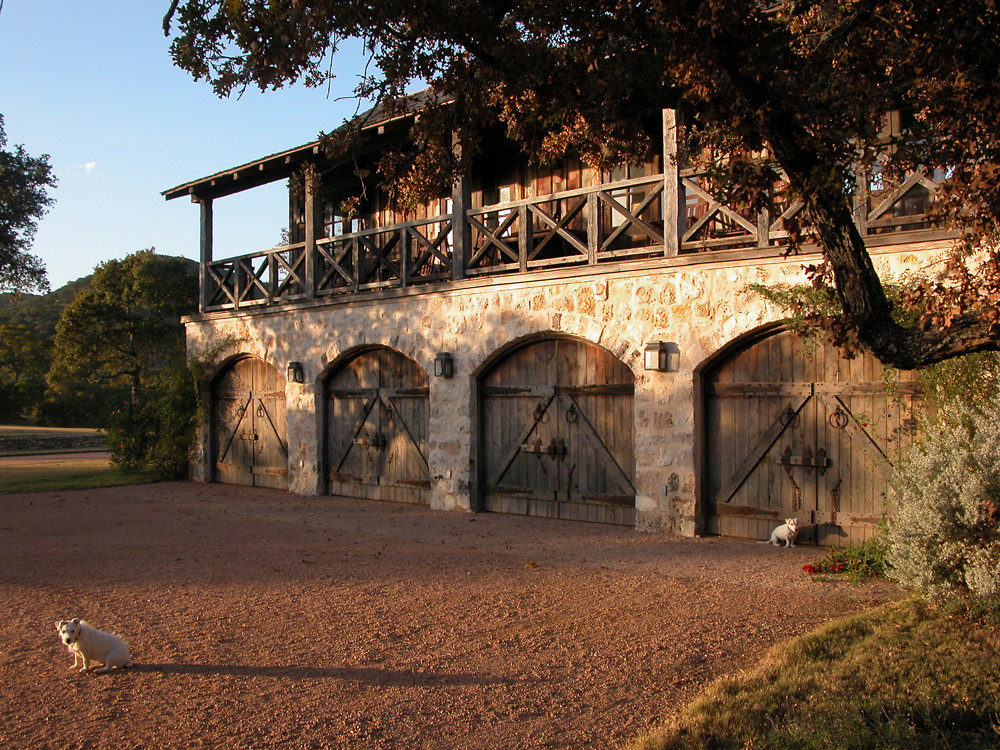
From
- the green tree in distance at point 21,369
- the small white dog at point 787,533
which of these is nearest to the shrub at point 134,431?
the small white dog at point 787,533

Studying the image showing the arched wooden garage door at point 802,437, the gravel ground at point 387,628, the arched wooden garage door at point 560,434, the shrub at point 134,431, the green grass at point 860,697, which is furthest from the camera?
the shrub at point 134,431

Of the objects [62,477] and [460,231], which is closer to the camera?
[460,231]

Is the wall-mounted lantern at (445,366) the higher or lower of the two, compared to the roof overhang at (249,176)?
lower

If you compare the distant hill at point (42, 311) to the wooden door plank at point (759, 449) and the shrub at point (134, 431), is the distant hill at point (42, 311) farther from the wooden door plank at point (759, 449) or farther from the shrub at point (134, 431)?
the wooden door plank at point (759, 449)

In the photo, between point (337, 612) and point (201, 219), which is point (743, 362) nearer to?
point (337, 612)

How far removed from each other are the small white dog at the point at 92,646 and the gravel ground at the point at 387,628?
0.09 metres

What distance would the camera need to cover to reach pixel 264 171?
42.6 ft

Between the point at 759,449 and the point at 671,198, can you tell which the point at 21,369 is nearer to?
the point at 671,198

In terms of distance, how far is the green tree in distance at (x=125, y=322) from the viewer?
31.8 metres

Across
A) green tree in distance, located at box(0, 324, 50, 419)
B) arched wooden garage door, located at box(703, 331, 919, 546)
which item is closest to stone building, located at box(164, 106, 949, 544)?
arched wooden garage door, located at box(703, 331, 919, 546)

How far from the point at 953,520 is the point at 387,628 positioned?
359cm

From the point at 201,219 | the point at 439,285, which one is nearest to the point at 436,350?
the point at 439,285

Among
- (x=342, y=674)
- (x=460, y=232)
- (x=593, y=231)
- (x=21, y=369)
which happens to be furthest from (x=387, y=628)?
(x=21, y=369)

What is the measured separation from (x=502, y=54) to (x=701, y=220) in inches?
139
